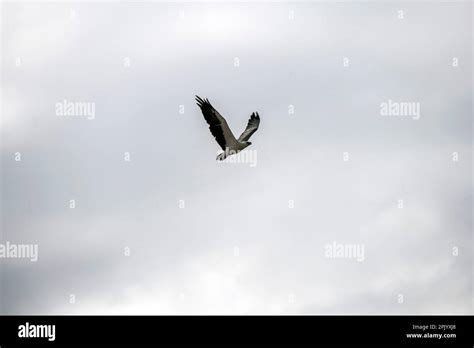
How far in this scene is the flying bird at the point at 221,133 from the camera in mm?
48375

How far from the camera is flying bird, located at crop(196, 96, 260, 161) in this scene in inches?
1905

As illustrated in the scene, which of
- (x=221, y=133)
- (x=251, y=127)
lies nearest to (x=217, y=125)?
(x=221, y=133)

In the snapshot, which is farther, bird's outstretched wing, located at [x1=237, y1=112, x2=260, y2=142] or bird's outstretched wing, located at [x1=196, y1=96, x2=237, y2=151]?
bird's outstretched wing, located at [x1=237, y1=112, x2=260, y2=142]

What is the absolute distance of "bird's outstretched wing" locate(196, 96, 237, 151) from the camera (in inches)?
1902
